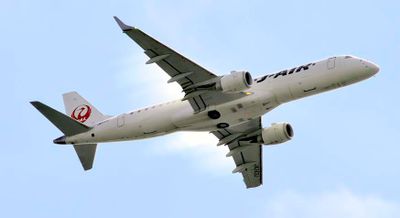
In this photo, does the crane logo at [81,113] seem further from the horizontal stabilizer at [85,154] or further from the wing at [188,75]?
the wing at [188,75]

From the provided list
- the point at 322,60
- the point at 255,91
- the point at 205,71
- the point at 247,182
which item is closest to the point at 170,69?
the point at 205,71

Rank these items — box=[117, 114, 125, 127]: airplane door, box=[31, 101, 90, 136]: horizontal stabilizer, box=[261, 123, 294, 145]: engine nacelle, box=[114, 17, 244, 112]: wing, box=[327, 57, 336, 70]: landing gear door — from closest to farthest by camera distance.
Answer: box=[114, 17, 244, 112]: wing
box=[327, 57, 336, 70]: landing gear door
box=[31, 101, 90, 136]: horizontal stabilizer
box=[117, 114, 125, 127]: airplane door
box=[261, 123, 294, 145]: engine nacelle

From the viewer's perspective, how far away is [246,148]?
227 feet

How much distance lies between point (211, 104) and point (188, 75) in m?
2.97

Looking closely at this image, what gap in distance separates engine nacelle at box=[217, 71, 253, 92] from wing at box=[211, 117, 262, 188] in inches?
358

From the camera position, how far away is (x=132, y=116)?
63.5 meters

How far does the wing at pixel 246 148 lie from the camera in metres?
67.2

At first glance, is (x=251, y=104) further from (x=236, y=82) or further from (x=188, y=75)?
(x=188, y=75)

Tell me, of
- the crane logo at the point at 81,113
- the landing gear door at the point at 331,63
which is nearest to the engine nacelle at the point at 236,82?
the landing gear door at the point at 331,63

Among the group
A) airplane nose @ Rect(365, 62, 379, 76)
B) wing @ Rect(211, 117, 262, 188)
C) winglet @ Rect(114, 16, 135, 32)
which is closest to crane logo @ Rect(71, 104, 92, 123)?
wing @ Rect(211, 117, 262, 188)

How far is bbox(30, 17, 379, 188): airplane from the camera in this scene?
57.9m

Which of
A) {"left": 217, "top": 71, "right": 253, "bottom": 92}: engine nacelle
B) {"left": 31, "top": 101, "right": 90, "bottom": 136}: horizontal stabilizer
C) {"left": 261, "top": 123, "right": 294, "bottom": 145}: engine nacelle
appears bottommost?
{"left": 261, "top": 123, "right": 294, "bottom": 145}: engine nacelle

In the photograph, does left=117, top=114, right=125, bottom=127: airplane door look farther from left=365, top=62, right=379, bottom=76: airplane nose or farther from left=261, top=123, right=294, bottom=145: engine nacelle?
left=365, top=62, right=379, bottom=76: airplane nose

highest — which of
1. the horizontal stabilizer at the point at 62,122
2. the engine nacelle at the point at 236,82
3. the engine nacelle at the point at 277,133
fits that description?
the horizontal stabilizer at the point at 62,122
